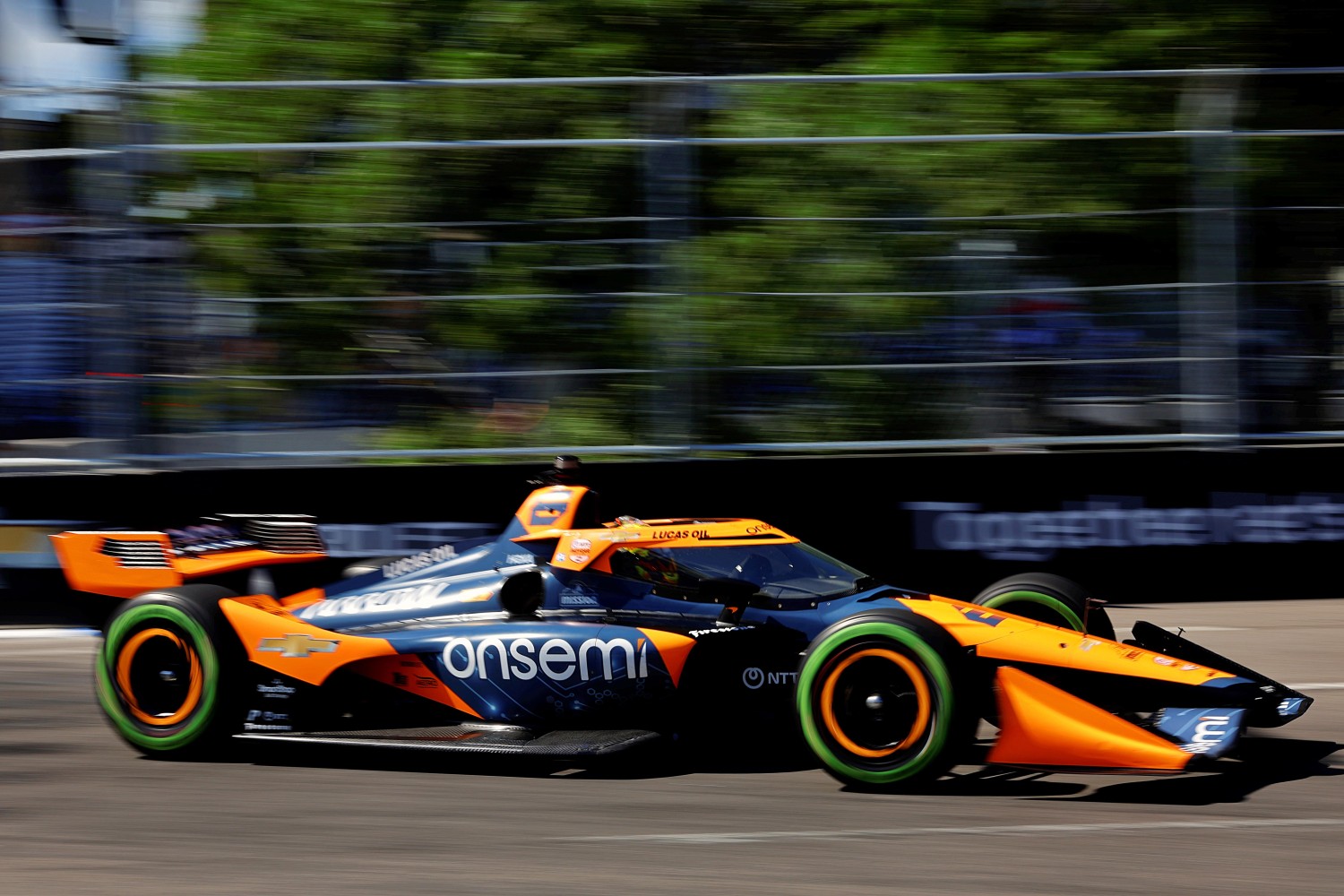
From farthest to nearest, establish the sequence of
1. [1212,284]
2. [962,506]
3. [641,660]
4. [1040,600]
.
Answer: [1212,284] < [962,506] < [1040,600] < [641,660]

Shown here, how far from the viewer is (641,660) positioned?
5.64m

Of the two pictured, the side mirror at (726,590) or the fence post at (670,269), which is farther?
the fence post at (670,269)

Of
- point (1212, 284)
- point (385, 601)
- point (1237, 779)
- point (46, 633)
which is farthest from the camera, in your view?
point (1212, 284)

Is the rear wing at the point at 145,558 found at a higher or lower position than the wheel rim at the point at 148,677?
higher

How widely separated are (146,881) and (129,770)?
5.19 feet

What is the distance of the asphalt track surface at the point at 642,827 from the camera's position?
439 centimetres

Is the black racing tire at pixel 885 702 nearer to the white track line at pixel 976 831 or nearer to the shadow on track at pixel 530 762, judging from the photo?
the white track line at pixel 976 831

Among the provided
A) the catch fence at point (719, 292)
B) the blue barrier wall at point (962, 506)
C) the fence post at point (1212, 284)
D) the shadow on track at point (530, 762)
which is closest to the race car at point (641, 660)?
the shadow on track at point (530, 762)

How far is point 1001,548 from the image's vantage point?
29.7 ft

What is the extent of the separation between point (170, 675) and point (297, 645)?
592 millimetres

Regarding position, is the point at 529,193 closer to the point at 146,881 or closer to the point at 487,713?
the point at 487,713

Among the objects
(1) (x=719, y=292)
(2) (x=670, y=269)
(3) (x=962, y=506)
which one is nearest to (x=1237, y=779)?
(3) (x=962, y=506)

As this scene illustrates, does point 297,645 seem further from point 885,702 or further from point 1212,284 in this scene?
point 1212,284

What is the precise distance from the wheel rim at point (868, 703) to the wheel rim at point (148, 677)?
8.36 feet
